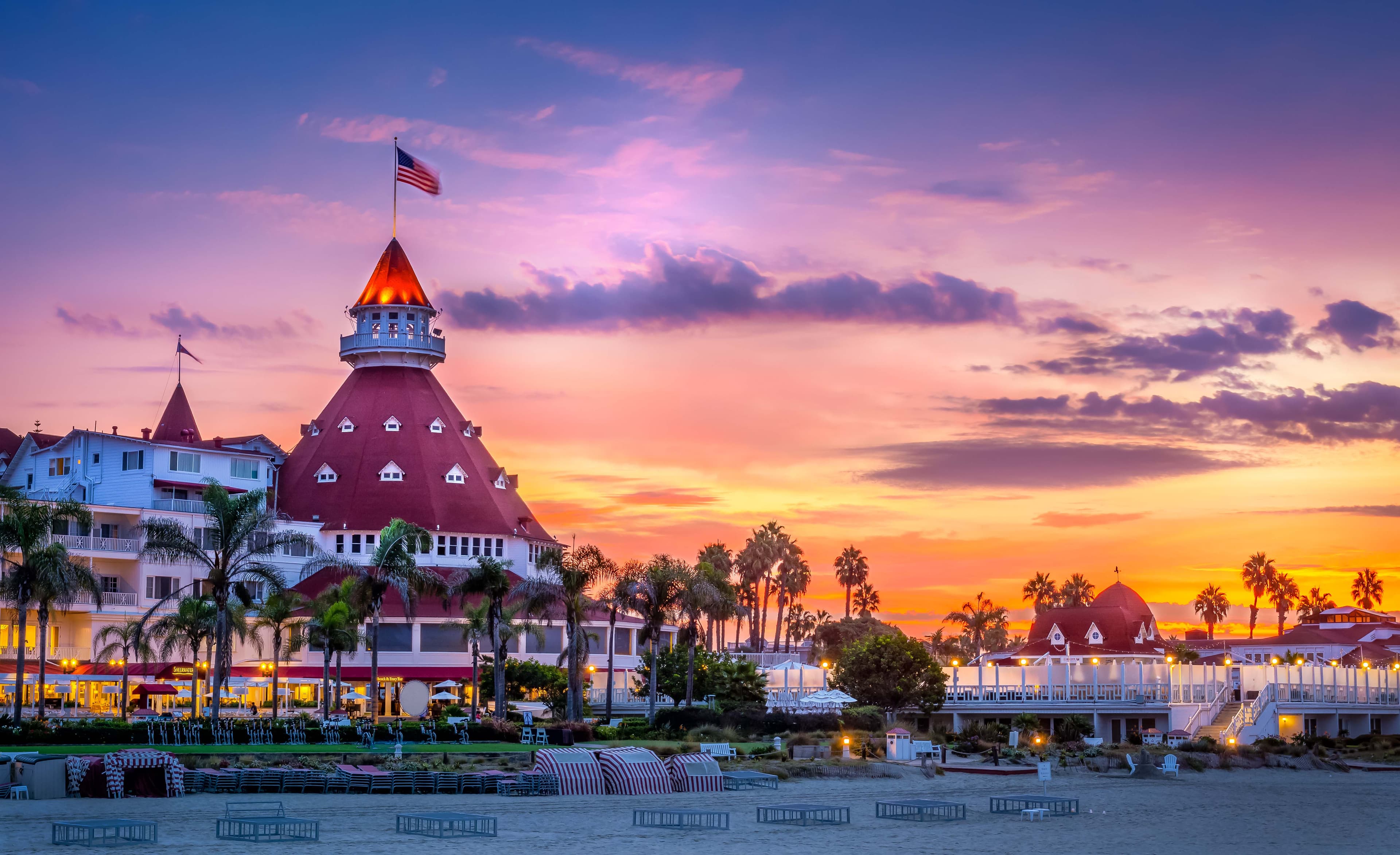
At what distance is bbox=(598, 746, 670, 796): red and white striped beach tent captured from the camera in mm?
43094

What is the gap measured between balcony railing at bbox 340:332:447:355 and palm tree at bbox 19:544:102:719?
49784 mm

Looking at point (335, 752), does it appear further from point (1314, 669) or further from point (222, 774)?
point (1314, 669)

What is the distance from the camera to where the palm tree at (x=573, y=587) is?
67938 millimetres

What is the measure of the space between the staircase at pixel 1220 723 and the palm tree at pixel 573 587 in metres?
25.8

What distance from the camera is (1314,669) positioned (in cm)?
7369

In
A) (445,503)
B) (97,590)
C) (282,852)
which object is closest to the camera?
(282,852)

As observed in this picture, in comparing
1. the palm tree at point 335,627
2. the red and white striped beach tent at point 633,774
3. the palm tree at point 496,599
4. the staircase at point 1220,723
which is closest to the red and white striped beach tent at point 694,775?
the red and white striped beach tent at point 633,774

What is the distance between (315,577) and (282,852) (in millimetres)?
71207

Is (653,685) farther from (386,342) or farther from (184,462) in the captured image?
(386,342)

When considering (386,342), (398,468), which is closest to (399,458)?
(398,468)

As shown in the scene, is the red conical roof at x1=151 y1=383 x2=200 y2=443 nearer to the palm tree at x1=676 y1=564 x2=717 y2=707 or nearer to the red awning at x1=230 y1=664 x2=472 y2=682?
the red awning at x1=230 y1=664 x2=472 y2=682

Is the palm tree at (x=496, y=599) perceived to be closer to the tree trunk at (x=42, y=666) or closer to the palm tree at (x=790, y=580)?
the tree trunk at (x=42, y=666)

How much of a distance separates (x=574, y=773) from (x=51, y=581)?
23.7 meters

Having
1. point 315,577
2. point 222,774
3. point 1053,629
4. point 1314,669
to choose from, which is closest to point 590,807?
point 222,774
